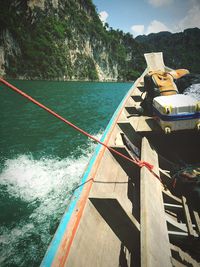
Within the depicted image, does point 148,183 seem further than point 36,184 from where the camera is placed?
No

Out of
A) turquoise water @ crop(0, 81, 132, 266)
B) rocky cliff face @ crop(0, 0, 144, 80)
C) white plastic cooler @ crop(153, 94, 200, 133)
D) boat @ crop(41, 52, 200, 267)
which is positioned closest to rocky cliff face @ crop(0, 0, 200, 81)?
rocky cliff face @ crop(0, 0, 144, 80)

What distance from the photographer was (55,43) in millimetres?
64625

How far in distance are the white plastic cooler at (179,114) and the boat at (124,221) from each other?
374 mm

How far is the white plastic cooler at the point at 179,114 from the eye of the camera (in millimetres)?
3619

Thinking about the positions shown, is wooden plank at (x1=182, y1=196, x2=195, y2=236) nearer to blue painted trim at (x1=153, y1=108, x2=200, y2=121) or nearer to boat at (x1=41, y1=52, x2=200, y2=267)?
boat at (x1=41, y1=52, x2=200, y2=267)

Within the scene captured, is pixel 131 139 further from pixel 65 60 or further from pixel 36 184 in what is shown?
pixel 65 60

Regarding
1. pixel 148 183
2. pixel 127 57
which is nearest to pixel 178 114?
pixel 148 183

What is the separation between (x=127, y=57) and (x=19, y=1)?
81.3 meters

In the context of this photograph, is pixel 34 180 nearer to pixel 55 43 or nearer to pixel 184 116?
pixel 184 116

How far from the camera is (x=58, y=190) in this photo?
5129mm

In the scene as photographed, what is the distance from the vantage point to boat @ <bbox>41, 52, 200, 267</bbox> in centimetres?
177

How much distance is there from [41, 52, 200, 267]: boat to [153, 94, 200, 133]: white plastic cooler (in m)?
0.37

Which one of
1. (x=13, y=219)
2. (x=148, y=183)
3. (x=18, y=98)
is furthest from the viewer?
(x=18, y=98)

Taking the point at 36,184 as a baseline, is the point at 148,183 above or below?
above
